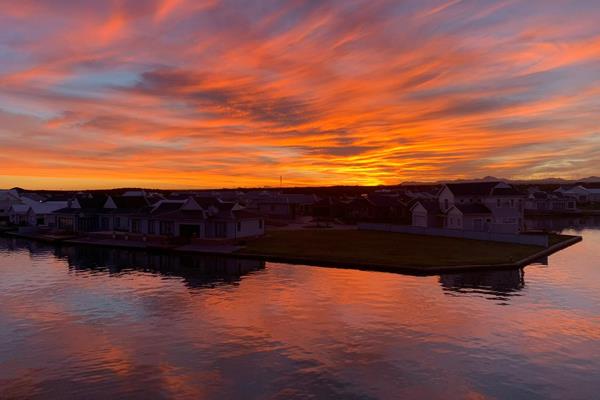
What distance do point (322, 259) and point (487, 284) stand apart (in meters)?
16.2

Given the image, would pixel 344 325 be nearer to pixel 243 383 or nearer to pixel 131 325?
pixel 243 383

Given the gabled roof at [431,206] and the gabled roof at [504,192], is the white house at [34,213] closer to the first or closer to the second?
the gabled roof at [431,206]

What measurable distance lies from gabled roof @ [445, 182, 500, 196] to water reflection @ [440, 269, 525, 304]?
3338cm

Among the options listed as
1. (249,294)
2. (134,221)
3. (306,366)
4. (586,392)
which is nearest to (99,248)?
(134,221)

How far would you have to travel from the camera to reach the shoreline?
42844mm

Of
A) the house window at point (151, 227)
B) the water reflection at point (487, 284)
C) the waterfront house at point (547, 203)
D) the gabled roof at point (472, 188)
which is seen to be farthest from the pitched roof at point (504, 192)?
the waterfront house at point (547, 203)

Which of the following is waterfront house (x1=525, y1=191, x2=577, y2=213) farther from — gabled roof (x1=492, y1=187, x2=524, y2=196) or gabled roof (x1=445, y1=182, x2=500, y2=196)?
gabled roof (x1=492, y1=187, x2=524, y2=196)

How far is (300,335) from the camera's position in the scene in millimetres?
25672

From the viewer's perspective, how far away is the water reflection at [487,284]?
3522 cm

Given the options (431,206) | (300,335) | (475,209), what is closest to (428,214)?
(431,206)

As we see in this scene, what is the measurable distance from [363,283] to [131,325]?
18902 millimetres

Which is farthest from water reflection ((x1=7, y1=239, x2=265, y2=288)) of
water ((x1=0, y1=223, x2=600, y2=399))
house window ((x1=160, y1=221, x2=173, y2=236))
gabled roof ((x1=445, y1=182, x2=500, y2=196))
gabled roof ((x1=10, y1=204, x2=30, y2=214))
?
gabled roof ((x1=445, y1=182, x2=500, y2=196))

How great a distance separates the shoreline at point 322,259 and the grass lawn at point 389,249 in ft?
1.45

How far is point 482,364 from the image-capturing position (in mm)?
21797
